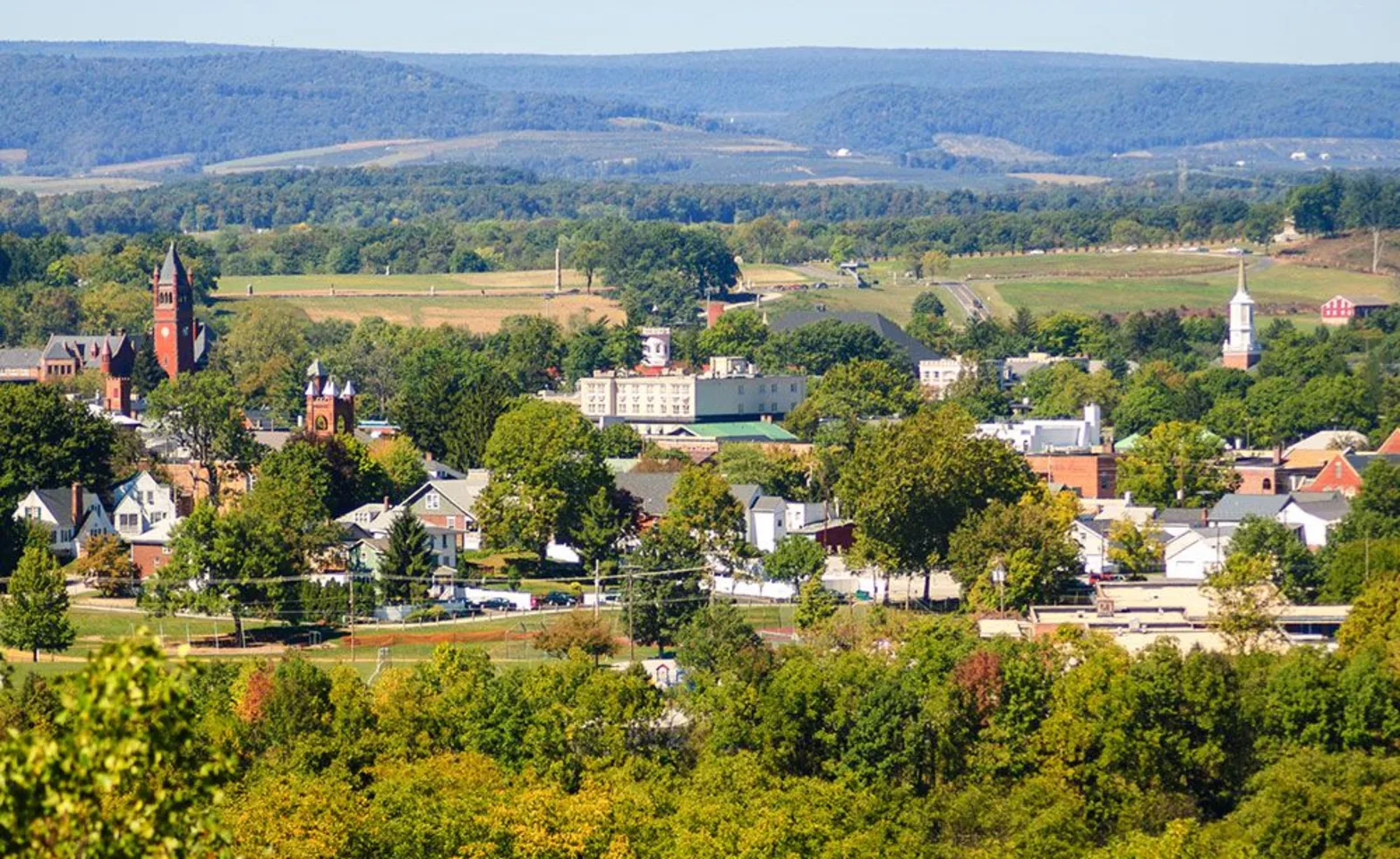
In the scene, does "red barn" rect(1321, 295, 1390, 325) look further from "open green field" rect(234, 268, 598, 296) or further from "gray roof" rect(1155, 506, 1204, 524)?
"gray roof" rect(1155, 506, 1204, 524)

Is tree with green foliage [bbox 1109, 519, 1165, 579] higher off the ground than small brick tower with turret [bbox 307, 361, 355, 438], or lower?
lower

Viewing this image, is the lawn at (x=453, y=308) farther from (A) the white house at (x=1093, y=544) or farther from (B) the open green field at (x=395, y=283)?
(A) the white house at (x=1093, y=544)

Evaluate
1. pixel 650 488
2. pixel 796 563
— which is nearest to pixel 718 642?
pixel 796 563

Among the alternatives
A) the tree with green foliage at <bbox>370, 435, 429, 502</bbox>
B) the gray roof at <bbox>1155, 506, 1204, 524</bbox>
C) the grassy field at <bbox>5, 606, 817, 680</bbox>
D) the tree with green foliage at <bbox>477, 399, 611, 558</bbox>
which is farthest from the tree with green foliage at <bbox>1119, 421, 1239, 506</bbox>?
the grassy field at <bbox>5, 606, 817, 680</bbox>

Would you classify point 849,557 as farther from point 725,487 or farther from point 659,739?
point 659,739

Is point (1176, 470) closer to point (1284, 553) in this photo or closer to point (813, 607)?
point (1284, 553)

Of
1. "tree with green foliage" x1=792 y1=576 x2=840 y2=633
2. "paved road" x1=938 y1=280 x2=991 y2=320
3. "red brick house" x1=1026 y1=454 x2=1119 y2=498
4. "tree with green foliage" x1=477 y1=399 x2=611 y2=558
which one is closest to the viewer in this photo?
"tree with green foliage" x1=792 y1=576 x2=840 y2=633

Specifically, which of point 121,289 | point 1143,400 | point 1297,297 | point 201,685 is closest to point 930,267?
point 1297,297
